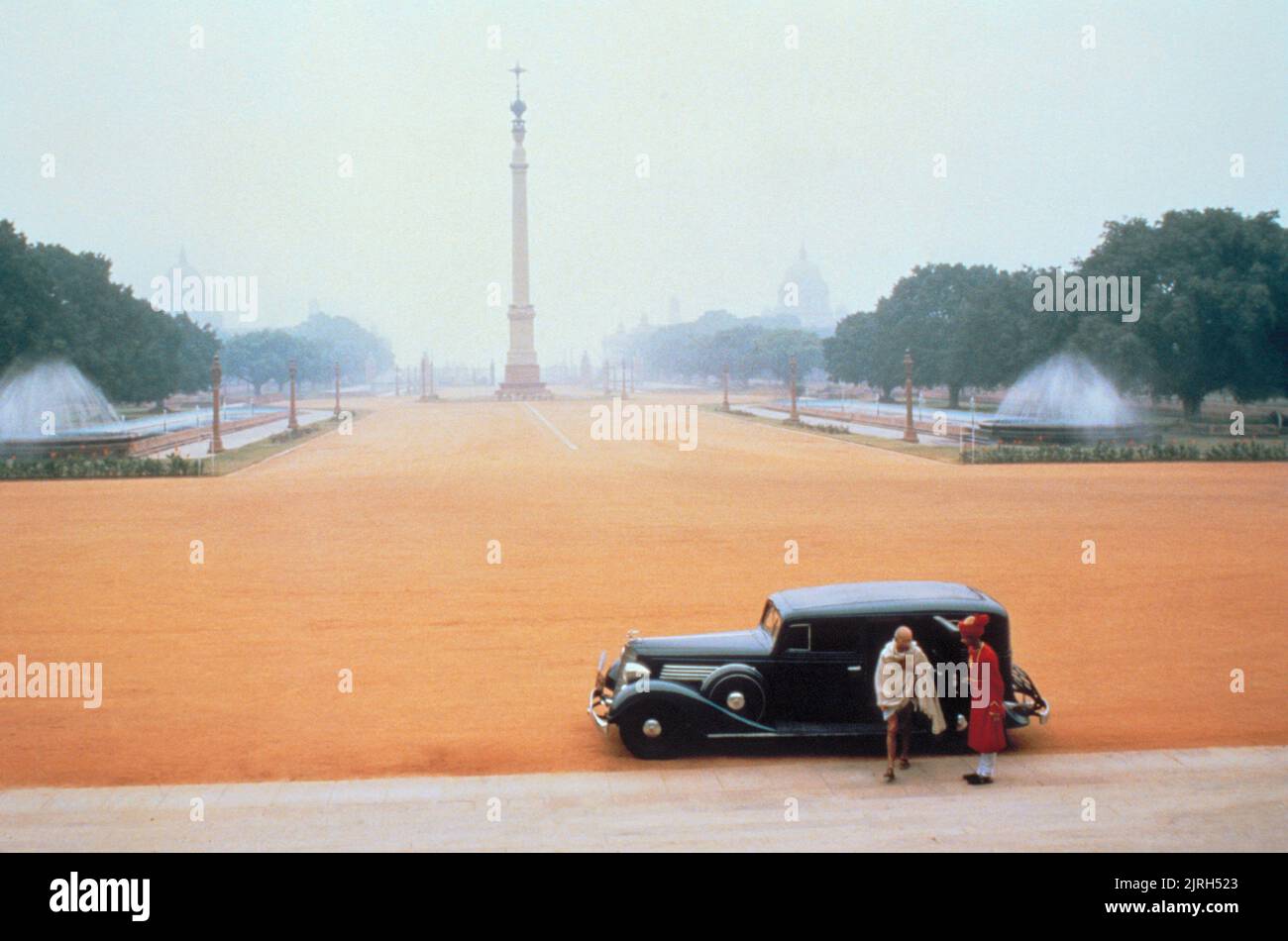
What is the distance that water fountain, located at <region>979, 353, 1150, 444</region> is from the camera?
5169 cm

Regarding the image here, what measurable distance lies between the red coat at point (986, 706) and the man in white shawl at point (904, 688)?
0.37 metres

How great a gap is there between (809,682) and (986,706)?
1.61m

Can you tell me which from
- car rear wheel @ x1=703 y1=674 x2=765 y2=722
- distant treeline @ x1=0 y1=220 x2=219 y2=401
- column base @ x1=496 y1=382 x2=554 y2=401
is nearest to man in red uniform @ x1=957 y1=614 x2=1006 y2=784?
car rear wheel @ x1=703 y1=674 x2=765 y2=722

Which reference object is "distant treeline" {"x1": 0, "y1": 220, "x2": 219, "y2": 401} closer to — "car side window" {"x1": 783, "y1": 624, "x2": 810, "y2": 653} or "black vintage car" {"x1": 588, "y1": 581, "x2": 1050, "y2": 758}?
"black vintage car" {"x1": 588, "y1": 581, "x2": 1050, "y2": 758}

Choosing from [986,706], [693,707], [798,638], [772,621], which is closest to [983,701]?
[986,706]

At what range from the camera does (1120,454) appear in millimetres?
46750

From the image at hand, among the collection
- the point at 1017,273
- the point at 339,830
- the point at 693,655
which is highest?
the point at 1017,273

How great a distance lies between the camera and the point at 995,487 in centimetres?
3622

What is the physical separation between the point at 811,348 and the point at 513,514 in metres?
133

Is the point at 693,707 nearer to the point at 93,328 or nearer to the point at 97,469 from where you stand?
the point at 97,469

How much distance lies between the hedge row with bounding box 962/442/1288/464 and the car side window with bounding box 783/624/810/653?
35192mm

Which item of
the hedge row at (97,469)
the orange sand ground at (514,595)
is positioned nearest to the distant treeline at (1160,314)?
the orange sand ground at (514,595)
